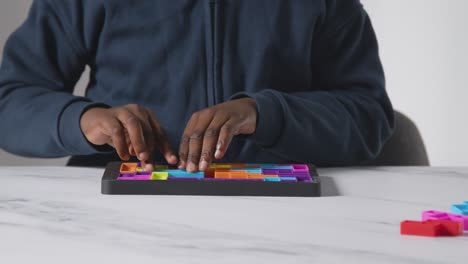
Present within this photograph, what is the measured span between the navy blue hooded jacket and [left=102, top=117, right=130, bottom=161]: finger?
246 mm

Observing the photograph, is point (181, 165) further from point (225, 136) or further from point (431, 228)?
point (431, 228)

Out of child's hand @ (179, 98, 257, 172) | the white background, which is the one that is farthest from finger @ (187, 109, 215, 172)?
the white background

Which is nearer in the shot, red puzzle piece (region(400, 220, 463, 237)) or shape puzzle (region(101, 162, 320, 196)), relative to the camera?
red puzzle piece (region(400, 220, 463, 237))

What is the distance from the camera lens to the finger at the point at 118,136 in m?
0.99

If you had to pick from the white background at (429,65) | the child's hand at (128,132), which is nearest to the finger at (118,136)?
the child's hand at (128,132)

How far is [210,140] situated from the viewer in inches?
38.4

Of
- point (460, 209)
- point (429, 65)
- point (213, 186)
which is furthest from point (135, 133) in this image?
point (429, 65)

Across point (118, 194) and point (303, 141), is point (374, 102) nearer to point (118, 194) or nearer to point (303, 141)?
point (303, 141)

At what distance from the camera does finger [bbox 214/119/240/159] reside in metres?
0.96

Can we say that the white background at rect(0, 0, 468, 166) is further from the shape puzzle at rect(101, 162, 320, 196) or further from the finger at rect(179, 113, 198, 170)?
the shape puzzle at rect(101, 162, 320, 196)

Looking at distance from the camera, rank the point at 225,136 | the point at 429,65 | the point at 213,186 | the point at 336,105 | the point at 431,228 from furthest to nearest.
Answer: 1. the point at 429,65
2. the point at 336,105
3. the point at 225,136
4. the point at 213,186
5. the point at 431,228

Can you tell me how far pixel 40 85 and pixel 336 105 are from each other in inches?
17.9

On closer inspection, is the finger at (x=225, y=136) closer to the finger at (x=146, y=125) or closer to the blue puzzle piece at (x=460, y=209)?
the finger at (x=146, y=125)

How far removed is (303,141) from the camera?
46.6 inches
